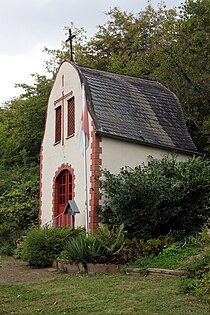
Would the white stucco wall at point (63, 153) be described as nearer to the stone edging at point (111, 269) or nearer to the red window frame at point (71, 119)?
the red window frame at point (71, 119)

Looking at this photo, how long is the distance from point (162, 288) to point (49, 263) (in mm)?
5262

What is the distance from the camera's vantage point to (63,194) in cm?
1847

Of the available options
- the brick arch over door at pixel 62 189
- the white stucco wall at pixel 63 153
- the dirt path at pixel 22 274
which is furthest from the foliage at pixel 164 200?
the brick arch over door at pixel 62 189

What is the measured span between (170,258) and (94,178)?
15.8 feet

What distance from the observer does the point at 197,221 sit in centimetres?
1409

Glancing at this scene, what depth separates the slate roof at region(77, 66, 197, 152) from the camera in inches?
638

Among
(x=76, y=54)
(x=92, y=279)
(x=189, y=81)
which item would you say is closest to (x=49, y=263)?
(x=92, y=279)

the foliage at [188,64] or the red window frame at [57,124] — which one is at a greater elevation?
the foliage at [188,64]

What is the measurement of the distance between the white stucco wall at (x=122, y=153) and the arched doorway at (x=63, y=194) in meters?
2.42

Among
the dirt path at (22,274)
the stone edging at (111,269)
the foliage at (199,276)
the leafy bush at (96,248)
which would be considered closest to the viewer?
the foliage at (199,276)

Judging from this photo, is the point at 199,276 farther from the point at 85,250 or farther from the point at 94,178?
the point at 94,178

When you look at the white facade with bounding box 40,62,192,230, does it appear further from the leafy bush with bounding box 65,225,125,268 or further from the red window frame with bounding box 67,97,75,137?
the leafy bush with bounding box 65,225,125,268

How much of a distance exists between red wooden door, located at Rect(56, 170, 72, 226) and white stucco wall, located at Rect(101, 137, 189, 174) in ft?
8.16

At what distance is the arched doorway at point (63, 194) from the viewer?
17.8 metres
